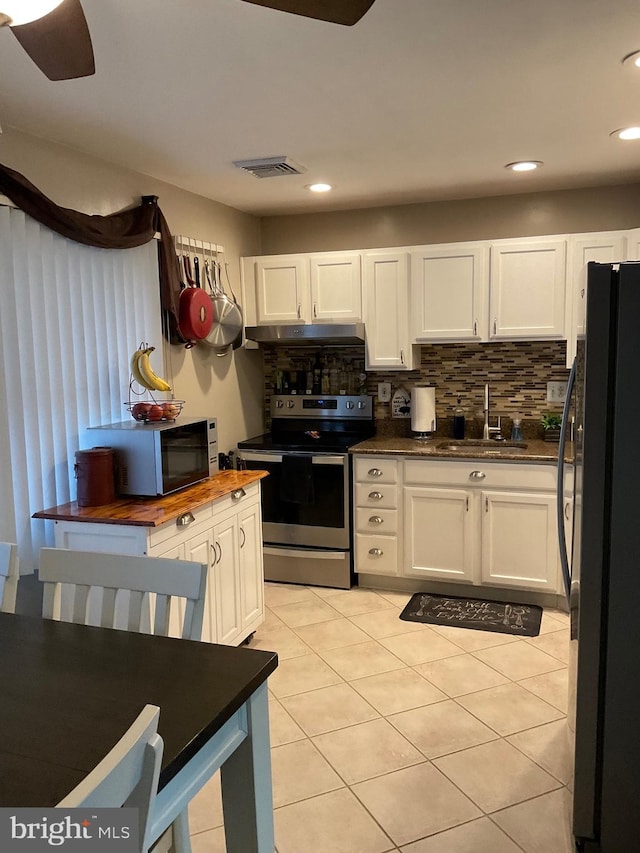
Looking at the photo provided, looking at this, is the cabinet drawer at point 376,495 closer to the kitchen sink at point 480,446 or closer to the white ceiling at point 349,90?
the kitchen sink at point 480,446

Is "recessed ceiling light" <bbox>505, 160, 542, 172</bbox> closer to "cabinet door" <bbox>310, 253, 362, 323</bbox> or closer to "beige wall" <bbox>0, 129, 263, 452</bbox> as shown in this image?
"cabinet door" <bbox>310, 253, 362, 323</bbox>

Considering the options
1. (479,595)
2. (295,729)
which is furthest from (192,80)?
(479,595)

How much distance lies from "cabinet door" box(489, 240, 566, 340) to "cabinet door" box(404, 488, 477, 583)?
98cm

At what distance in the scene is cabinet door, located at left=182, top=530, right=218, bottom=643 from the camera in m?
2.82

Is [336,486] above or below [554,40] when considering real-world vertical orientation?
below

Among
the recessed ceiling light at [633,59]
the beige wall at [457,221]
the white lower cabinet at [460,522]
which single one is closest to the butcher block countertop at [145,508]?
the white lower cabinet at [460,522]

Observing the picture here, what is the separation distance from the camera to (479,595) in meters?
3.88

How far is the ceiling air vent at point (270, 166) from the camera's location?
3141mm

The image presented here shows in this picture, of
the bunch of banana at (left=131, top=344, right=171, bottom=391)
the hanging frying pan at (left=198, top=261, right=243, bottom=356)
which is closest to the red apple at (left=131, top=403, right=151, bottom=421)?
the bunch of banana at (left=131, top=344, right=171, bottom=391)

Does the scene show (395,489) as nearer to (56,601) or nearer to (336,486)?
(336,486)

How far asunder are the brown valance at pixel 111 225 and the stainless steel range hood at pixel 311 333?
2.42ft

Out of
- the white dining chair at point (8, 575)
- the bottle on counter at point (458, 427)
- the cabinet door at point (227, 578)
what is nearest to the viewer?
the white dining chair at point (8, 575)

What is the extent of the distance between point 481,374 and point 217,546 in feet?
6.95

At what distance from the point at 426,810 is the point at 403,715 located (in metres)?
0.55
